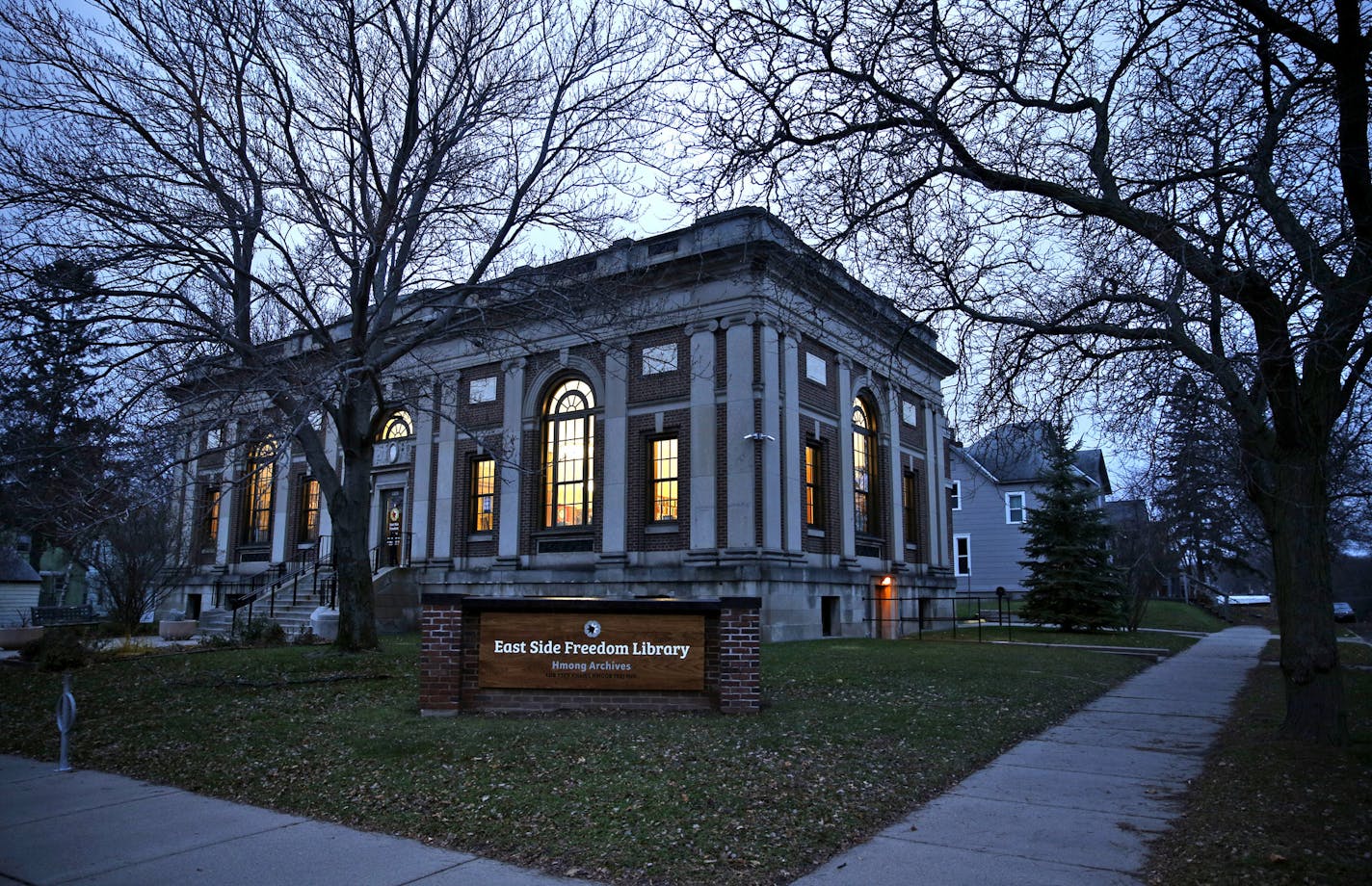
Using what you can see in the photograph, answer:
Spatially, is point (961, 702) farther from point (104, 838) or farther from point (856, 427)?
point (856, 427)

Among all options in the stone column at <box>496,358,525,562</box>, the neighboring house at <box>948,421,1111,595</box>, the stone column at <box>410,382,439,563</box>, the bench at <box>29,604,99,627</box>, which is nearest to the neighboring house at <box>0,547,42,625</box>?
the bench at <box>29,604,99,627</box>

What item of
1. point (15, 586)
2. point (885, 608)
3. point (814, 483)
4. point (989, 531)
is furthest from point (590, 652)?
point (989, 531)

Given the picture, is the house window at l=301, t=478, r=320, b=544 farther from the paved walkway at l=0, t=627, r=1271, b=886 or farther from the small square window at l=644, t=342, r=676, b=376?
the paved walkway at l=0, t=627, r=1271, b=886

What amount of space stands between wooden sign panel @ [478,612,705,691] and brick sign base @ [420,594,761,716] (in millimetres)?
11

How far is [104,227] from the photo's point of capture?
551 inches

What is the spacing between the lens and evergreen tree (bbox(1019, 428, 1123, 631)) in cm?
2922

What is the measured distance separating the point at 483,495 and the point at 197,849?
20.8 metres

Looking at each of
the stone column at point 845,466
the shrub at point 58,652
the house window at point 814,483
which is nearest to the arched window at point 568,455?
the house window at point 814,483

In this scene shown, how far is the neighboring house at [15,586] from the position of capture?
1425 inches

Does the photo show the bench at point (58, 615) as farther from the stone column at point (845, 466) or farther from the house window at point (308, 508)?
the stone column at point (845, 466)

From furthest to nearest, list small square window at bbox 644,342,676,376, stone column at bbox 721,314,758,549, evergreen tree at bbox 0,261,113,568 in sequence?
small square window at bbox 644,342,676,376
stone column at bbox 721,314,758,549
evergreen tree at bbox 0,261,113,568

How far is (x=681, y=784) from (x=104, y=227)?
12494 mm

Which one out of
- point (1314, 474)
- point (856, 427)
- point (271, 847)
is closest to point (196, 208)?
point (271, 847)

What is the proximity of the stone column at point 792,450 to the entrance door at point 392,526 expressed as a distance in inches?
506
